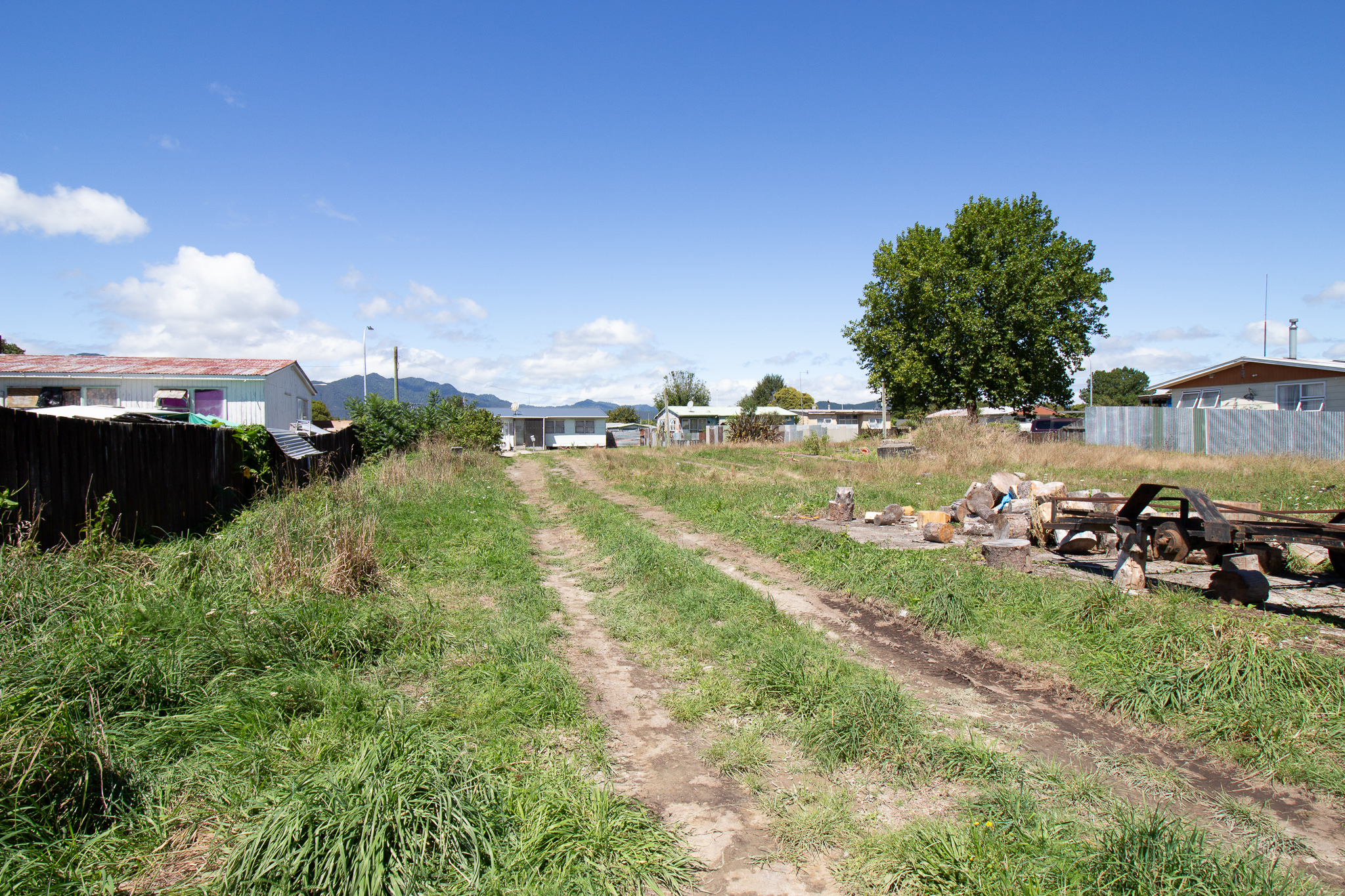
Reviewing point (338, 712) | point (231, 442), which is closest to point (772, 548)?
point (338, 712)

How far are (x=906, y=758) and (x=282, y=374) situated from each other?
30768 mm

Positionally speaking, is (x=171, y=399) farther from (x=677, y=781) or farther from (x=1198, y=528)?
(x=1198, y=528)

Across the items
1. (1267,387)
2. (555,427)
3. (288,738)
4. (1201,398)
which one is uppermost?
(1267,387)

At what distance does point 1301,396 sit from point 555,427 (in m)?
54.2

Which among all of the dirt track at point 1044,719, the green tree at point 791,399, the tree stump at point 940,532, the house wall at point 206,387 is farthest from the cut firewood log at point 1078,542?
the green tree at point 791,399

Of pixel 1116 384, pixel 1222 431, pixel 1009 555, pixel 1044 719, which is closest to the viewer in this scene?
pixel 1044 719

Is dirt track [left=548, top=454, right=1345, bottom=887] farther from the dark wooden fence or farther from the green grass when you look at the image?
the dark wooden fence

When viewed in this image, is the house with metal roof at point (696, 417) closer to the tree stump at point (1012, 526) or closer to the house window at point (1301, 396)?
the house window at point (1301, 396)

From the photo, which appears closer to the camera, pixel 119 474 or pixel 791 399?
pixel 119 474

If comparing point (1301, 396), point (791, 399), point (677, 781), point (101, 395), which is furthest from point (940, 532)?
point (791, 399)

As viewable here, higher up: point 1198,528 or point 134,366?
point 134,366

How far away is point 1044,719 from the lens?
4387mm

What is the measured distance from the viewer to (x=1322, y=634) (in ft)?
17.3

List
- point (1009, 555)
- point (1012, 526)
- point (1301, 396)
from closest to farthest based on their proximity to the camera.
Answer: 1. point (1009, 555)
2. point (1012, 526)
3. point (1301, 396)
